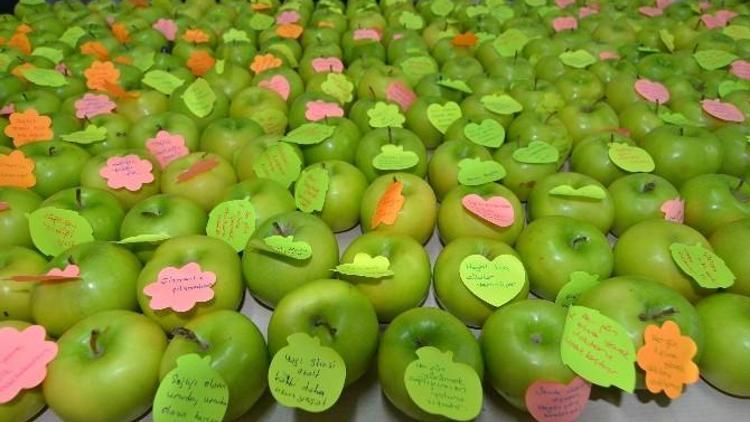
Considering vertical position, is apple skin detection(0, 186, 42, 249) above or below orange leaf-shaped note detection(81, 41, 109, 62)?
below

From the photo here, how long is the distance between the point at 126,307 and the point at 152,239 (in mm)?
144

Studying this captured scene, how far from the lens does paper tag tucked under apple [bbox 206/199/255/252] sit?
110 cm

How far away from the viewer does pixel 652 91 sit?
1.65 metres

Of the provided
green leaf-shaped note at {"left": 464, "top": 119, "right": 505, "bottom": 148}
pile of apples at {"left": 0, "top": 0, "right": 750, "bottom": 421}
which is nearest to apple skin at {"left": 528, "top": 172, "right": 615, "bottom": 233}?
pile of apples at {"left": 0, "top": 0, "right": 750, "bottom": 421}

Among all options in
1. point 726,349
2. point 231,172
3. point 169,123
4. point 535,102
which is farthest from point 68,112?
point 726,349

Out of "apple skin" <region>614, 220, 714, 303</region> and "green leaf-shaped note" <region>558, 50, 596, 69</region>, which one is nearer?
"apple skin" <region>614, 220, 714, 303</region>

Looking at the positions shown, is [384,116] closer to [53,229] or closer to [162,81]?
[162,81]

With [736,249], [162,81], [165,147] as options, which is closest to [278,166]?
[165,147]

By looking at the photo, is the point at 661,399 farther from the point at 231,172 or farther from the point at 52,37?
the point at 52,37

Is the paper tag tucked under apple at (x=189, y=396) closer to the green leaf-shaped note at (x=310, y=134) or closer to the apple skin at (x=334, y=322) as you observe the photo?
the apple skin at (x=334, y=322)

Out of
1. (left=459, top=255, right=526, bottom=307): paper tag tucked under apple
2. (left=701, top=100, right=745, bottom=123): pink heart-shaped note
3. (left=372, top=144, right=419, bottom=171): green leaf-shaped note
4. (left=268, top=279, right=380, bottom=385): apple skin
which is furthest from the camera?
(left=701, top=100, right=745, bottom=123): pink heart-shaped note

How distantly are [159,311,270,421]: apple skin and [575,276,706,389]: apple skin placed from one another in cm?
63

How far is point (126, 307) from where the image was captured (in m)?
0.98

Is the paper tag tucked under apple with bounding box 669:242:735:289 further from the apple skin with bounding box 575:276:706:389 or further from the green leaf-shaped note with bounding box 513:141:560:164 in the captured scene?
the green leaf-shaped note with bounding box 513:141:560:164
